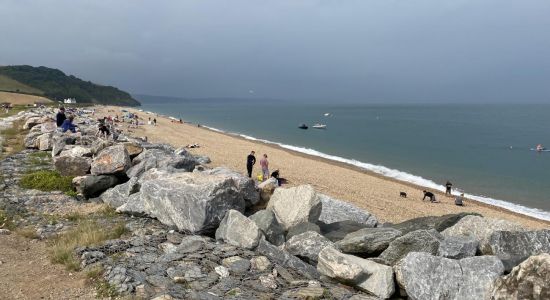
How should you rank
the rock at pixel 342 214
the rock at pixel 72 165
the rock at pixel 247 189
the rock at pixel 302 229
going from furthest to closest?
the rock at pixel 72 165, the rock at pixel 342 214, the rock at pixel 247 189, the rock at pixel 302 229

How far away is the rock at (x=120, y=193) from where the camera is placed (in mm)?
15055

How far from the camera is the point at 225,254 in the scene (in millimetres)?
10094

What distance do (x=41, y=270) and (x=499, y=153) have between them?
7168 centimetres

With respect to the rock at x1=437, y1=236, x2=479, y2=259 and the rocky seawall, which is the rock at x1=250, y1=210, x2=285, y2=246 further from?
the rock at x1=437, y1=236, x2=479, y2=259

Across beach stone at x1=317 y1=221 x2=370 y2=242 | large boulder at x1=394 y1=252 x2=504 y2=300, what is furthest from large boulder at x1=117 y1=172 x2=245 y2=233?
large boulder at x1=394 y1=252 x2=504 y2=300

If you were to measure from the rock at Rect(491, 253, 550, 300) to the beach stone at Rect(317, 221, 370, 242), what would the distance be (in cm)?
501

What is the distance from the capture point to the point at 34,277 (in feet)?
30.4

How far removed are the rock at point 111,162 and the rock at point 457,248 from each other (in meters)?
12.7

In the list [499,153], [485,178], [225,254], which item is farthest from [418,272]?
[499,153]

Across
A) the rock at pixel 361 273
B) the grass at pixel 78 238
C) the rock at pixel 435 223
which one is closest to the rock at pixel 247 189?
the grass at pixel 78 238

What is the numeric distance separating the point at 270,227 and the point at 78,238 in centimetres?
495

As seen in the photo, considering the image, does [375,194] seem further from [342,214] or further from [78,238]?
[78,238]

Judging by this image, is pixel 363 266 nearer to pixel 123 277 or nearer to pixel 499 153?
pixel 123 277

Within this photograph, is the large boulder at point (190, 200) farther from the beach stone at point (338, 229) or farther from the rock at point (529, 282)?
the rock at point (529, 282)
